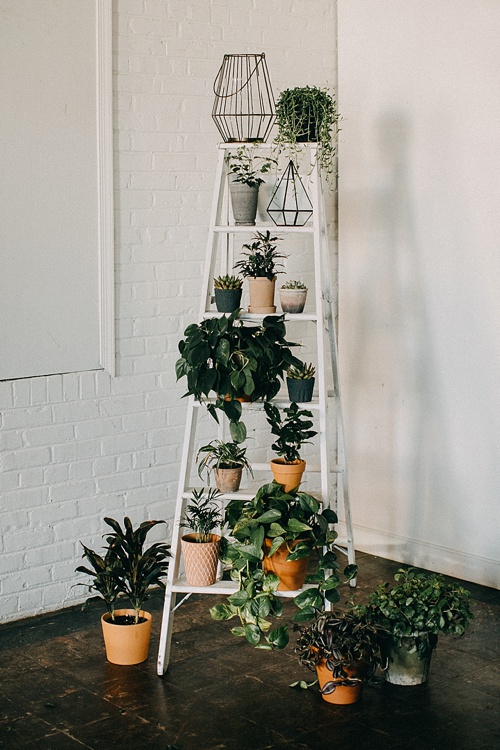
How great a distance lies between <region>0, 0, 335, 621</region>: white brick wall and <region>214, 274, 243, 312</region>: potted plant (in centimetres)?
76

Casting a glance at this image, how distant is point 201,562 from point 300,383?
2.37 ft

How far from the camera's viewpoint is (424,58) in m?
4.26

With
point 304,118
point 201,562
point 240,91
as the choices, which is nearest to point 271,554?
point 201,562

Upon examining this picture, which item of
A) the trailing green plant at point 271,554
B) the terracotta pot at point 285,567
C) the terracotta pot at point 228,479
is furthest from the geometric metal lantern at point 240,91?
the terracotta pot at point 285,567

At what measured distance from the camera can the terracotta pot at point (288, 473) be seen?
11.1ft

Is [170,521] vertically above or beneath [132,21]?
beneath

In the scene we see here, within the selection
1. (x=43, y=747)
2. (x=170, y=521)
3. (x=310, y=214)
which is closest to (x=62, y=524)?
(x=170, y=521)

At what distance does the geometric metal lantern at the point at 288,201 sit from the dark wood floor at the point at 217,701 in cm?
162

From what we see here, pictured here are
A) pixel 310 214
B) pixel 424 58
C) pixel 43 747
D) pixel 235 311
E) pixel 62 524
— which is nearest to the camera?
pixel 43 747

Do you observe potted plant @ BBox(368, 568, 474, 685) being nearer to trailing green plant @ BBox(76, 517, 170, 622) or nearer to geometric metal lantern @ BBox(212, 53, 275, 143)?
trailing green plant @ BBox(76, 517, 170, 622)

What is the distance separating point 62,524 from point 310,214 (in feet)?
5.29

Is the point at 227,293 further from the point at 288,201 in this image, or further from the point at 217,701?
the point at 217,701

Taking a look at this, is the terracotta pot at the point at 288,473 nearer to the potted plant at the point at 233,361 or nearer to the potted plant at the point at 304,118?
the potted plant at the point at 233,361

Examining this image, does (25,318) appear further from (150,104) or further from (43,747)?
(43,747)
